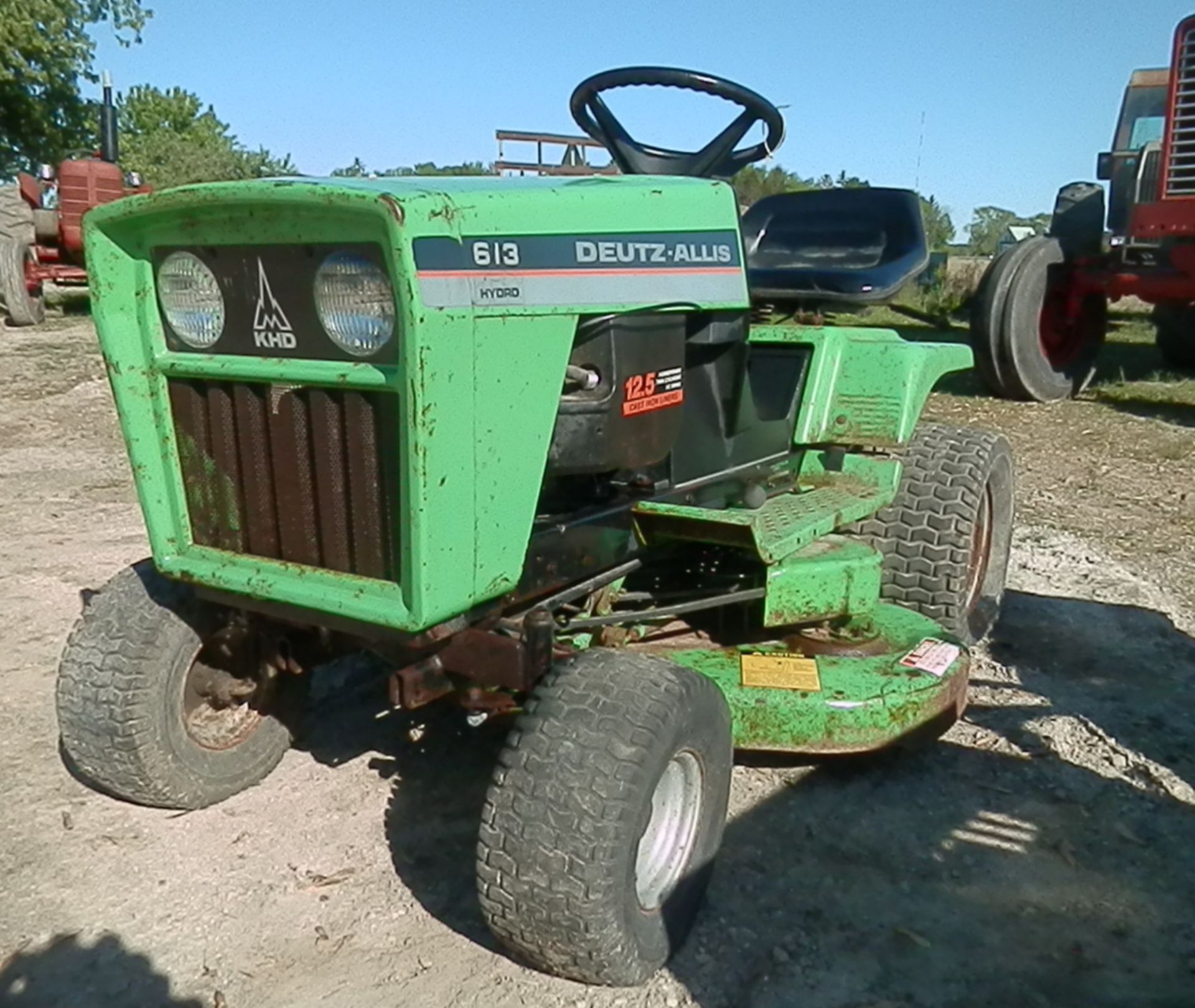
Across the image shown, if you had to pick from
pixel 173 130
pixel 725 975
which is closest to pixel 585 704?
pixel 725 975

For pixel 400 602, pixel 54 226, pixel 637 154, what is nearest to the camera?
pixel 400 602

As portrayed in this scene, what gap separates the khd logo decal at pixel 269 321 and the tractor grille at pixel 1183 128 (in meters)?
6.47

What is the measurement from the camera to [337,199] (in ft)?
6.35

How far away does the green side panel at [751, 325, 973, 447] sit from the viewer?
3.38 metres

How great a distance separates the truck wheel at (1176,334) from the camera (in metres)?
9.01

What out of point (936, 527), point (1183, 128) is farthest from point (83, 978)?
point (1183, 128)

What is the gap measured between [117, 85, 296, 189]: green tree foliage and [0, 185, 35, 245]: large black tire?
13.6 metres

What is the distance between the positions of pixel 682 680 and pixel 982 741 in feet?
4.34

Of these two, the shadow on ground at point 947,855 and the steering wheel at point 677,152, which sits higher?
the steering wheel at point 677,152

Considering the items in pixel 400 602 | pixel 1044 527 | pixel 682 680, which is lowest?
pixel 1044 527

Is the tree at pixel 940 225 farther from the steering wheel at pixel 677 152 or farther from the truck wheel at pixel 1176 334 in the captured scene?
the steering wheel at pixel 677 152

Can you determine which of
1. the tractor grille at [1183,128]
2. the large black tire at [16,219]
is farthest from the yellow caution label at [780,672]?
the large black tire at [16,219]

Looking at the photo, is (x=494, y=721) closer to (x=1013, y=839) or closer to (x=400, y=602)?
(x=400, y=602)

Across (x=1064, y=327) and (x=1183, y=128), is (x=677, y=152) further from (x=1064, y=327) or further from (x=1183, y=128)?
(x=1064, y=327)
